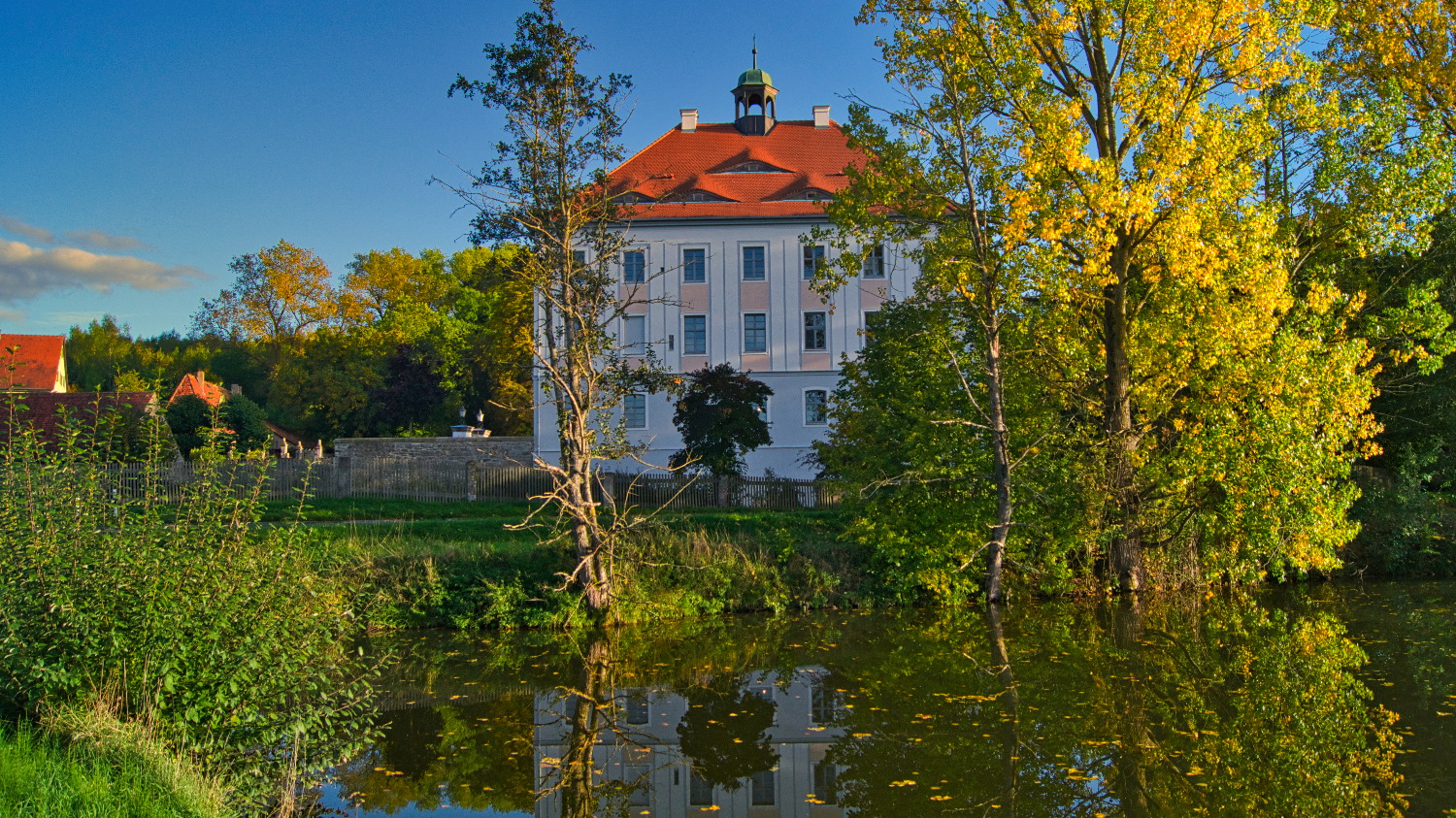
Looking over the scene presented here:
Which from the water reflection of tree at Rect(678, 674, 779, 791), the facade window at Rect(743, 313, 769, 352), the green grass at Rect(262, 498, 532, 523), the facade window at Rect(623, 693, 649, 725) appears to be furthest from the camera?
the facade window at Rect(743, 313, 769, 352)

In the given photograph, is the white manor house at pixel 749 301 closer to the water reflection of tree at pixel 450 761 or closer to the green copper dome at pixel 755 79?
the green copper dome at pixel 755 79

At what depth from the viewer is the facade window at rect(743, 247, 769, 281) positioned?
3762 centimetres

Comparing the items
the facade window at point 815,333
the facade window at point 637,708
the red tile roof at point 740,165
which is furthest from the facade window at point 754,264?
the facade window at point 637,708

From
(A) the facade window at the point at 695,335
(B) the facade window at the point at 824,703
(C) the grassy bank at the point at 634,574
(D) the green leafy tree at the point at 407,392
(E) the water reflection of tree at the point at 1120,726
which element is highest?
(A) the facade window at the point at 695,335

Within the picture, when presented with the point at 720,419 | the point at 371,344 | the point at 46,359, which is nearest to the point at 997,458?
the point at 720,419

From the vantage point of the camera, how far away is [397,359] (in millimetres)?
45594

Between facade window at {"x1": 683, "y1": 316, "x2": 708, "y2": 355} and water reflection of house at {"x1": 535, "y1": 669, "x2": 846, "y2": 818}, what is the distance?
27.4 m

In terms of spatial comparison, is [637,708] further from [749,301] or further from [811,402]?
[749,301]

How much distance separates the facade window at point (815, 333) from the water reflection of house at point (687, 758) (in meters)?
27.5

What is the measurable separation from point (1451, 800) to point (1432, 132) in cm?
1345

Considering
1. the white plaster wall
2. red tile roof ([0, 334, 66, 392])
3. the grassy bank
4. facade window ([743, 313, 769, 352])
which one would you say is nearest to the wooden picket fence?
the white plaster wall

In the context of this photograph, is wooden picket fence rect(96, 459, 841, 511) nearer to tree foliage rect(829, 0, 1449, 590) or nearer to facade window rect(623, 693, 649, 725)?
tree foliage rect(829, 0, 1449, 590)

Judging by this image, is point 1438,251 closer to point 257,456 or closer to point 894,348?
Result: point 894,348

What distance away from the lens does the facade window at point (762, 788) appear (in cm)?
715
